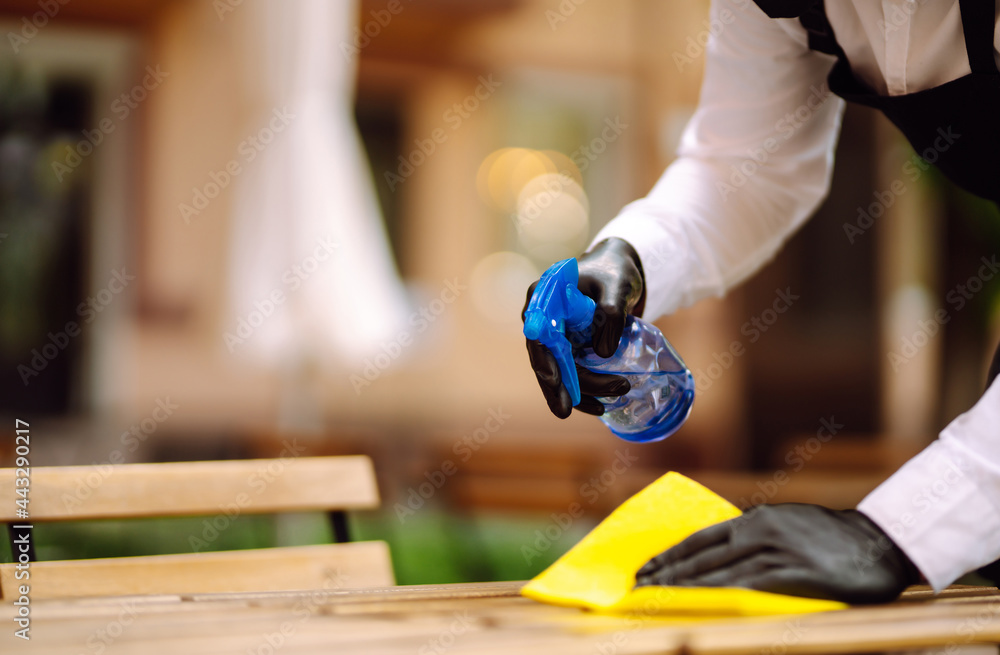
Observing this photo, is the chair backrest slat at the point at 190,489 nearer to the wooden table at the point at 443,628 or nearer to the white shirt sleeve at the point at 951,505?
the wooden table at the point at 443,628

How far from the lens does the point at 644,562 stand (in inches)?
32.5

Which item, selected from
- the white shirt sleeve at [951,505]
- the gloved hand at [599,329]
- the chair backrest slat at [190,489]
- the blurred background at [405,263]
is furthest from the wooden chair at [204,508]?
the blurred background at [405,263]

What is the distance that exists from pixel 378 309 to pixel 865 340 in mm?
2589

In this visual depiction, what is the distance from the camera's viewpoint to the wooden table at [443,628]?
1.94 ft

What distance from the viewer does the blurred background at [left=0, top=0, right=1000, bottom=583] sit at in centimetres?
351

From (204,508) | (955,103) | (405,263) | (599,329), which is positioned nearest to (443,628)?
(599,329)

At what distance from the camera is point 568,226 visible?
258 inches

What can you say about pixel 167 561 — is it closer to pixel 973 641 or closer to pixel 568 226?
pixel 973 641

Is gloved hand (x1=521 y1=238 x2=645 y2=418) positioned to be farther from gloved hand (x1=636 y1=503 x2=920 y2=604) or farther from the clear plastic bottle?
gloved hand (x1=636 y1=503 x2=920 y2=604)

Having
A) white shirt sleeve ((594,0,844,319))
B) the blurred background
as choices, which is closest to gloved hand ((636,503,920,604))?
white shirt sleeve ((594,0,844,319))

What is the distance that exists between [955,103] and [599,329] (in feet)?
1.42

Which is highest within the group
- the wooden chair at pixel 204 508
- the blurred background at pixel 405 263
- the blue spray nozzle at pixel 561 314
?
the blurred background at pixel 405 263

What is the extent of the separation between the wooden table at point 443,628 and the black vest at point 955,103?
1.58ft

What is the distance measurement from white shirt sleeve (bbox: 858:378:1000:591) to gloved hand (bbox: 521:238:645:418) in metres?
0.27
